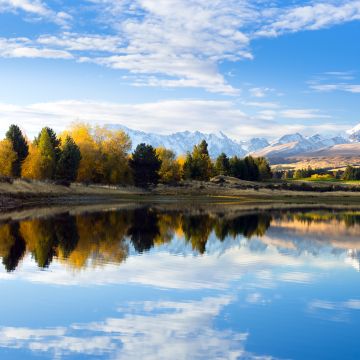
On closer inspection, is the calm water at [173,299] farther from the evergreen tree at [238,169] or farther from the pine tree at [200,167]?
the evergreen tree at [238,169]

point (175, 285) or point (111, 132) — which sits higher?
point (111, 132)

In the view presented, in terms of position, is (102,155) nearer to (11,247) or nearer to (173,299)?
(11,247)

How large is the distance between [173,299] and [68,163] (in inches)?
3420

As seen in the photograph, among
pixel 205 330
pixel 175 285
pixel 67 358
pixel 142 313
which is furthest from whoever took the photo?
pixel 175 285

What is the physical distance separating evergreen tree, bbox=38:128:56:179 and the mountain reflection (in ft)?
170

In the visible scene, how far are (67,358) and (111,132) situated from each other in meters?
111

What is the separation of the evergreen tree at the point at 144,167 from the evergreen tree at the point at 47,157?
76.0ft

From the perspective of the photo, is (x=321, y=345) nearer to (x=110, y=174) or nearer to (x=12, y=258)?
(x=12, y=258)

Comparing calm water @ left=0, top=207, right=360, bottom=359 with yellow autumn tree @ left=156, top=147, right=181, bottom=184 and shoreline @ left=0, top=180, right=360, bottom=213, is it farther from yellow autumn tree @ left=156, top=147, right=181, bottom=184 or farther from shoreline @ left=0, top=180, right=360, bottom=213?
yellow autumn tree @ left=156, top=147, right=181, bottom=184

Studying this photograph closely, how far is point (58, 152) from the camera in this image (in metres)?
108

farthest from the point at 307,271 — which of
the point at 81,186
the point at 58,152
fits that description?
the point at 58,152

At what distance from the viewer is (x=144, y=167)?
123 metres

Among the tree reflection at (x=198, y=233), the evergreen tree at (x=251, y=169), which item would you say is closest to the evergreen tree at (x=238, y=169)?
the evergreen tree at (x=251, y=169)

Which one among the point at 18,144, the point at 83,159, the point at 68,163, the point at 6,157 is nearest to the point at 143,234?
the point at 68,163
